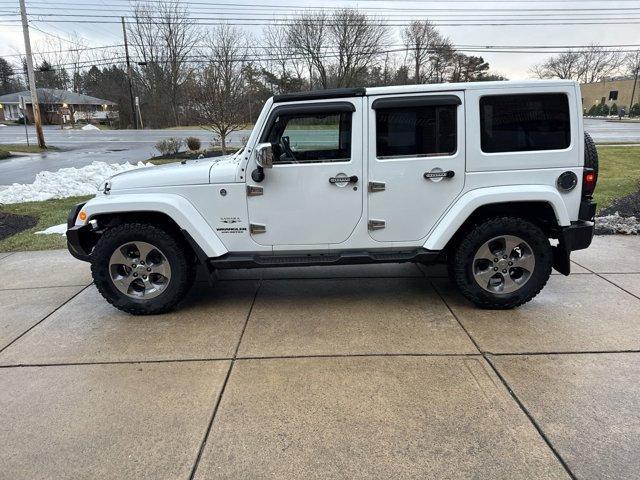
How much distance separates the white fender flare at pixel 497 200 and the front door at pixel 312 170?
30.7 inches

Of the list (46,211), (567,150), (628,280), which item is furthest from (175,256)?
(46,211)

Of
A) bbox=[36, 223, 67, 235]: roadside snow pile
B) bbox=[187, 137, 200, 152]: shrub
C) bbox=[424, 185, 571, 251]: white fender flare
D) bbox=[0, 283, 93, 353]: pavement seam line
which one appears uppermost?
bbox=[187, 137, 200, 152]: shrub

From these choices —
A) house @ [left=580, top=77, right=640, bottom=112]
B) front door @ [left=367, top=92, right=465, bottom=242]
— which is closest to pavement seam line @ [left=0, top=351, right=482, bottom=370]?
front door @ [left=367, top=92, right=465, bottom=242]

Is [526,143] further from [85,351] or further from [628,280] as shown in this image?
[85,351]

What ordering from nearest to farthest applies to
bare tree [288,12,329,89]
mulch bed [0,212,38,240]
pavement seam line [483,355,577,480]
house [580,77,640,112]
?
pavement seam line [483,355,577,480] < mulch bed [0,212,38,240] < bare tree [288,12,329,89] < house [580,77,640,112]

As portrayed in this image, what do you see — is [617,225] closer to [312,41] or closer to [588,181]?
[588,181]

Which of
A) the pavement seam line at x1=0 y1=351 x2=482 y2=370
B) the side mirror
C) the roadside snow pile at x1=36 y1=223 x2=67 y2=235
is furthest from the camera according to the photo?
the roadside snow pile at x1=36 y1=223 x2=67 y2=235

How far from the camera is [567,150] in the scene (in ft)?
13.0

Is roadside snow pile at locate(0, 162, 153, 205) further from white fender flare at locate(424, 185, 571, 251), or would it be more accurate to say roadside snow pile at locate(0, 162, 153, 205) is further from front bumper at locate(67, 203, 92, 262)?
white fender flare at locate(424, 185, 571, 251)

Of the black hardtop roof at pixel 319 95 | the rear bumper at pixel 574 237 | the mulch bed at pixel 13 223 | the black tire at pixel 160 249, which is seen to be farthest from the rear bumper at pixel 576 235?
the mulch bed at pixel 13 223

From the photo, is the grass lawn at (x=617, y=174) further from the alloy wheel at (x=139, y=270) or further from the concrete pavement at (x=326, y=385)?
the alloy wheel at (x=139, y=270)

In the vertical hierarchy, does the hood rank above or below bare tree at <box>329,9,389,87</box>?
below

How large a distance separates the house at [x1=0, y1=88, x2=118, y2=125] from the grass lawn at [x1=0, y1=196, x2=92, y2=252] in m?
55.7

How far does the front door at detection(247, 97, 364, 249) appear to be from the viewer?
13.3 ft
